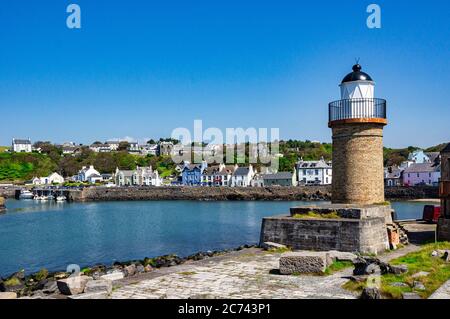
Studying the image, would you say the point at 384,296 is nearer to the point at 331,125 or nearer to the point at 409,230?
the point at 331,125

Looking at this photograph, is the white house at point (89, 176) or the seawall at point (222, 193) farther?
the white house at point (89, 176)

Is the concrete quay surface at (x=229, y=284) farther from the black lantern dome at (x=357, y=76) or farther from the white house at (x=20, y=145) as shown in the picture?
the white house at (x=20, y=145)

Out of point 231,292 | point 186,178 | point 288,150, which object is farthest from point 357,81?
point 288,150

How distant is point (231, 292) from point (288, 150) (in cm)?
14994

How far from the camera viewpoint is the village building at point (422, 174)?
85.2m

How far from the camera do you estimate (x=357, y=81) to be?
781 inches

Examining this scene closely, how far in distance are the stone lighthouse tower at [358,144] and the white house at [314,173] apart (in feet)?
264

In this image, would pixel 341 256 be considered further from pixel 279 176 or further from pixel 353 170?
pixel 279 176

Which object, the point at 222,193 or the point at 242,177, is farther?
the point at 242,177

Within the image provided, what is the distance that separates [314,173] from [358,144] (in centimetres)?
8308

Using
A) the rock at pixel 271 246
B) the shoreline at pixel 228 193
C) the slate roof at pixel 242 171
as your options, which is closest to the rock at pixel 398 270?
the rock at pixel 271 246

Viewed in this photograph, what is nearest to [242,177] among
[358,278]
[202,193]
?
[202,193]

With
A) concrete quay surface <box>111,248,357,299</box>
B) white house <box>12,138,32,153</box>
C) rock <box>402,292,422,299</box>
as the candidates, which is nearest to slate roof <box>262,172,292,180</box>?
concrete quay surface <box>111,248,357,299</box>

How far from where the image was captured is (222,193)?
90.7 m
